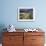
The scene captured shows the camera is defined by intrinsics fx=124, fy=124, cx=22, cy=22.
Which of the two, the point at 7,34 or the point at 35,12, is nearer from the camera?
the point at 7,34

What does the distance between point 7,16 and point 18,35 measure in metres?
0.90

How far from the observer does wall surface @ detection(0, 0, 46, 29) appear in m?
4.20

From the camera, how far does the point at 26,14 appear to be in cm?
423

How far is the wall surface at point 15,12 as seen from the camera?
13.8ft

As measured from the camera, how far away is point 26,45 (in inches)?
146

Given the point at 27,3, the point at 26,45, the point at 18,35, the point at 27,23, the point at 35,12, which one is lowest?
the point at 26,45

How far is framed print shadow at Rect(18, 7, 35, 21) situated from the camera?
4195 mm

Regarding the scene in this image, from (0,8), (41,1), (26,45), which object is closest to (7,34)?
(26,45)

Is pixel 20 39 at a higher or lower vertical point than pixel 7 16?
lower

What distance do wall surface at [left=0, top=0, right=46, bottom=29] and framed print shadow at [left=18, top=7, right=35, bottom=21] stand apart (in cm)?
10

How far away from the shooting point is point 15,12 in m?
4.22

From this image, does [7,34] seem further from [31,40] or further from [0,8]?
[0,8]

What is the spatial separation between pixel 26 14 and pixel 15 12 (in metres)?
0.38

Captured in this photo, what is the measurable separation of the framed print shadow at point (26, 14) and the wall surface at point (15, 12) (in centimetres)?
10
